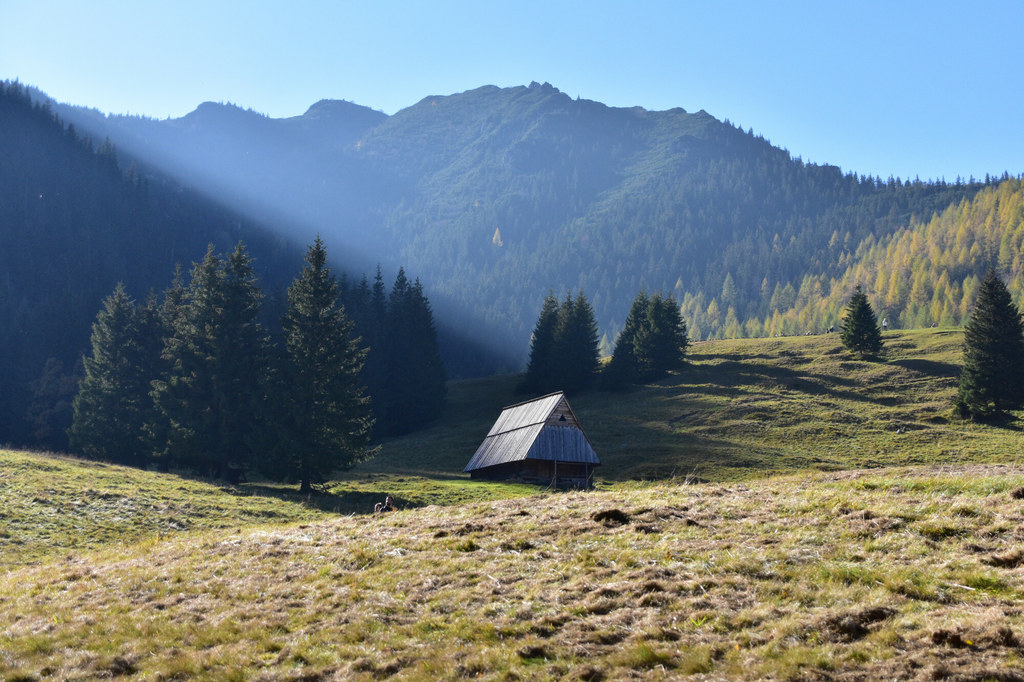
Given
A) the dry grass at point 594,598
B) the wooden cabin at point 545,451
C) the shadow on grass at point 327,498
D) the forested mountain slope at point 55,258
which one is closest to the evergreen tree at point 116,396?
the shadow on grass at point 327,498

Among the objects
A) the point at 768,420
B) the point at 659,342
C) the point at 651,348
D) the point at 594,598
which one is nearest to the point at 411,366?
the point at 651,348

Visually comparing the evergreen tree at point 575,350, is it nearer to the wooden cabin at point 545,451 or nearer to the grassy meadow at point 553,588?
the wooden cabin at point 545,451

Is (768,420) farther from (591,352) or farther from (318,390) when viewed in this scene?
(318,390)

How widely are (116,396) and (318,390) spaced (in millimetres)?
24323

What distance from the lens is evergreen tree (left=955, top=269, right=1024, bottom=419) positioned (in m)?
69.9

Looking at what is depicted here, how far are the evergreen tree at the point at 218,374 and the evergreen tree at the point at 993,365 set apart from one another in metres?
62.2

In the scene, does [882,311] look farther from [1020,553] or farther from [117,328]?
[1020,553]

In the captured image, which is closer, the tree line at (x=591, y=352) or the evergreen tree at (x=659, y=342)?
the tree line at (x=591, y=352)

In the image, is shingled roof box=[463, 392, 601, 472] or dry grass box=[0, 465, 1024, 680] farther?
shingled roof box=[463, 392, 601, 472]

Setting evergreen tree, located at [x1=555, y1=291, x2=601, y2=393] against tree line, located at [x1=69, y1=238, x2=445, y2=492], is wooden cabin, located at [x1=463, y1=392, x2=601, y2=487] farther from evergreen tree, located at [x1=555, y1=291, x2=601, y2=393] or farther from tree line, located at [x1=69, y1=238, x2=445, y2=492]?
evergreen tree, located at [x1=555, y1=291, x2=601, y2=393]

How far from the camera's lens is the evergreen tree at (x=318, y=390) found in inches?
1807

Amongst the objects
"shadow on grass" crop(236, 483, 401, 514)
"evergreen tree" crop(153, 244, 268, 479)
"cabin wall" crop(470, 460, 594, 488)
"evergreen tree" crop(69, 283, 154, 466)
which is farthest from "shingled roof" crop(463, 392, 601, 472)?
"evergreen tree" crop(69, 283, 154, 466)

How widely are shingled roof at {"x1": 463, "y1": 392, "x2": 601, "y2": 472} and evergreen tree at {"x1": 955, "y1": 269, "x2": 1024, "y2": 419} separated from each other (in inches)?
1564

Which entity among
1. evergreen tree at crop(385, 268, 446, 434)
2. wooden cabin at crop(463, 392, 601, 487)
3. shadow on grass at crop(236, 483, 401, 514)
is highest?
evergreen tree at crop(385, 268, 446, 434)
